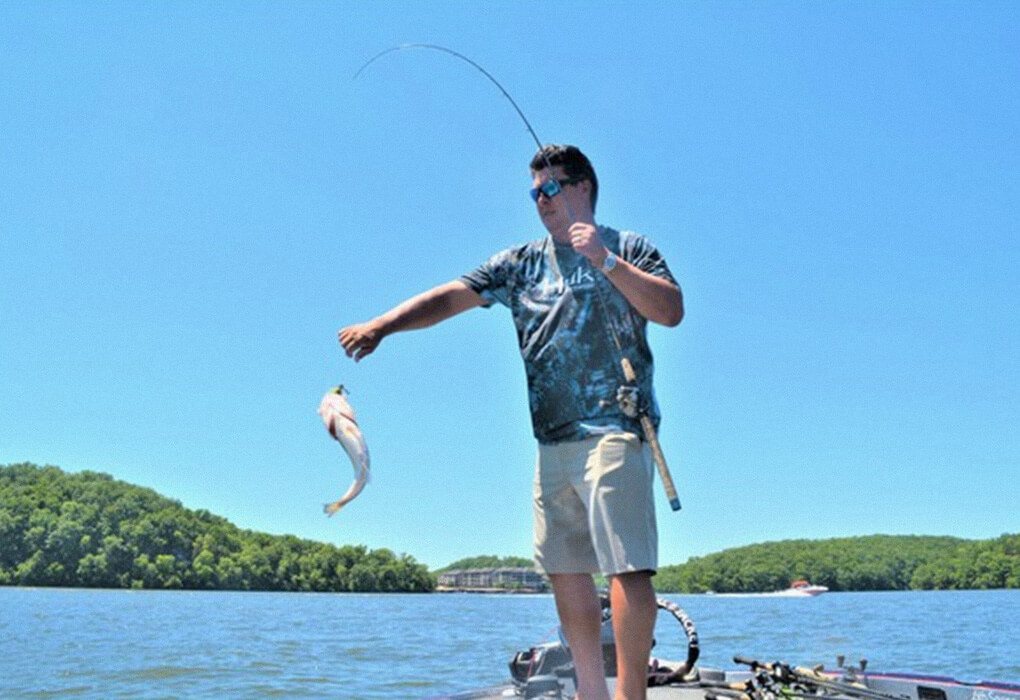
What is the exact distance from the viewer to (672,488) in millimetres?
3250

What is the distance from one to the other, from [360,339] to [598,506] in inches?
40.8

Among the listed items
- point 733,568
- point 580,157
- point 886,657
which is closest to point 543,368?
point 580,157

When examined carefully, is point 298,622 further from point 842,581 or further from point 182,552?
A: point 842,581

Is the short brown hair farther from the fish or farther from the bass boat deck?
the bass boat deck

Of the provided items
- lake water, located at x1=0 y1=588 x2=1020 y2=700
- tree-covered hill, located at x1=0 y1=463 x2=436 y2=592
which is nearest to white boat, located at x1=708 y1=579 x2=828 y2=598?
tree-covered hill, located at x1=0 y1=463 x2=436 y2=592

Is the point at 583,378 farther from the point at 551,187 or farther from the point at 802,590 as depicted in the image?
the point at 802,590

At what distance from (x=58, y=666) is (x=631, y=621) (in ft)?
77.3

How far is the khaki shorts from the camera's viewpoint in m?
3.19

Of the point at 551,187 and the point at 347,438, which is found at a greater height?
the point at 551,187

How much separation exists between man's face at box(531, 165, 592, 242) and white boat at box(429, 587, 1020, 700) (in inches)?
104

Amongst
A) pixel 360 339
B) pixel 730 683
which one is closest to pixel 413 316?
pixel 360 339

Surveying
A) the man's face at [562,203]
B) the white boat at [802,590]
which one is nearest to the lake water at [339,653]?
the man's face at [562,203]

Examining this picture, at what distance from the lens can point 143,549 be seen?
4562 inches

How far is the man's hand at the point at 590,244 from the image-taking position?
3180mm
